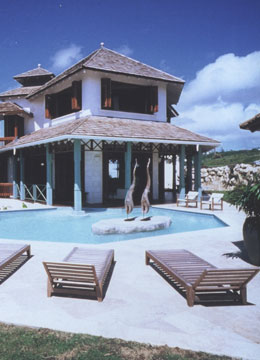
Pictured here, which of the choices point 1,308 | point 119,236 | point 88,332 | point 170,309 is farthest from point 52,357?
point 119,236

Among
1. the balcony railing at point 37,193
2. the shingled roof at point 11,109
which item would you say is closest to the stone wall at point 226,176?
the balcony railing at point 37,193

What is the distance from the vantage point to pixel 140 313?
427cm

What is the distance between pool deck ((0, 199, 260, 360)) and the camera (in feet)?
11.8

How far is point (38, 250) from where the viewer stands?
25.2 feet

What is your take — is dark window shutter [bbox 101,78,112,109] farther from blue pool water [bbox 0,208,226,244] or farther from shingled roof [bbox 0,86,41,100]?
shingled roof [bbox 0,86,41,100]

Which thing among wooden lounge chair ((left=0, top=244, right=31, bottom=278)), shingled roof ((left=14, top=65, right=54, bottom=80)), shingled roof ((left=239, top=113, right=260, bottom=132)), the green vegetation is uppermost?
shingled roof ((left=14, top=65, right=54, bottom=80))

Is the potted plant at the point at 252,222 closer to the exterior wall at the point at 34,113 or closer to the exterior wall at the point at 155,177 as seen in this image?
the exterior wall at the point at 155,177

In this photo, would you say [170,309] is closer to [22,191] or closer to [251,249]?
[251,249]

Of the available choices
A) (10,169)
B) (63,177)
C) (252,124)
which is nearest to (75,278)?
(252,124)

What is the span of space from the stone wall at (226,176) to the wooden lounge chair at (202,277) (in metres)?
20.1

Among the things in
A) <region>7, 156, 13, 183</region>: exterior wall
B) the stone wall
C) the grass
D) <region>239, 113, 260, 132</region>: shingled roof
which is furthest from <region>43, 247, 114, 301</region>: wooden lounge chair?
the stone wall

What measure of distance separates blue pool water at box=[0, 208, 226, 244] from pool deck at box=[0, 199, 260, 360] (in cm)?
437

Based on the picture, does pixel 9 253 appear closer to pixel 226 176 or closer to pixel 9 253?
pixel 9 253

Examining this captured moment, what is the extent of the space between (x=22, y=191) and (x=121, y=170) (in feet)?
21.6
